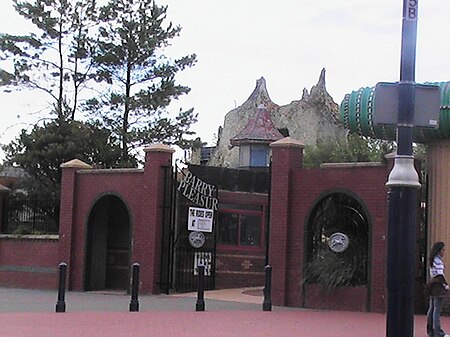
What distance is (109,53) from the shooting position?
37.8 m

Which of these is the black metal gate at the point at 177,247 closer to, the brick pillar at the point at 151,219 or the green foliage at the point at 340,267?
the brick pillar at the point at 151,219

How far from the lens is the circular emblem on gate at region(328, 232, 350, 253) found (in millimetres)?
20109

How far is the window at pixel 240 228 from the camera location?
26.0 metres

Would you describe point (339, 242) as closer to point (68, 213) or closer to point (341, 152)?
point (68, 213)

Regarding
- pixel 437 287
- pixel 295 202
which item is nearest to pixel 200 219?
pixel 295 202

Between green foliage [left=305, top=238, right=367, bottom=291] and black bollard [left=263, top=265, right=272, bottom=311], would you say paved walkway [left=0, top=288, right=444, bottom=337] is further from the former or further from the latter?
green foliage [left=305, top=238, right=367, bottom=291]

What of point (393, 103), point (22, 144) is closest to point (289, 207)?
point (393, 103)

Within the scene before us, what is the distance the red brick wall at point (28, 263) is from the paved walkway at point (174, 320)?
3.49 metres

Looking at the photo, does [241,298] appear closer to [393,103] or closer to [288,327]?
[288,327]

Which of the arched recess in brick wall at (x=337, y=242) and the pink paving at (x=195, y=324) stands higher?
the arched recess in brick wall at (x=337, y=242)

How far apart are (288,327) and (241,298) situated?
6.85m

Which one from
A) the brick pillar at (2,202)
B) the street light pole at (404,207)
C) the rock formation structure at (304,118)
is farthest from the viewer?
the rock formation structure at (304,118)

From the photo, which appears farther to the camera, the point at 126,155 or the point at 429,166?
the point at 126,155

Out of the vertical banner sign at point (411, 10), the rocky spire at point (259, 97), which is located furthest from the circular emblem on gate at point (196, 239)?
the rocky spire at point (259, 97)
